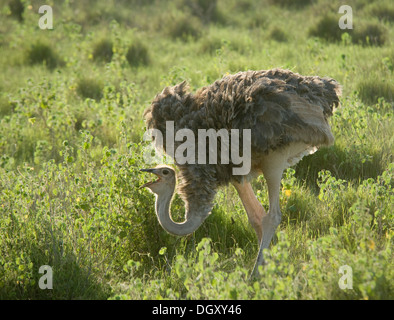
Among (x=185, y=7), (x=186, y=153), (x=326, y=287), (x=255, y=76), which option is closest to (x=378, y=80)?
(x=255, y=76)

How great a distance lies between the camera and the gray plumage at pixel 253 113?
461 centimetres

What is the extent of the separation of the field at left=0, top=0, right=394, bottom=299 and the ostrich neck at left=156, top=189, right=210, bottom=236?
223 millimetres

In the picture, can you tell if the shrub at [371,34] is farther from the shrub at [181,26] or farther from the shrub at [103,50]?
the shrub at [103,50]

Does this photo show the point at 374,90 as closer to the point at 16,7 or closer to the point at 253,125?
the point at 253,125

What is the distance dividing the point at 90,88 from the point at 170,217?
4957mm

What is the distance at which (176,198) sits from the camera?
5.53 m

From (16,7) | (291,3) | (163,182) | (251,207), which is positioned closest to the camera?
(163,182)

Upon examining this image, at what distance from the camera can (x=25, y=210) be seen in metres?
4.91

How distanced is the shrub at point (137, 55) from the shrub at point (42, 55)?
1272 mm

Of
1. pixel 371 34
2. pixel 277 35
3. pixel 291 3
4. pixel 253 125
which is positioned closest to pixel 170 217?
pixel 253 125

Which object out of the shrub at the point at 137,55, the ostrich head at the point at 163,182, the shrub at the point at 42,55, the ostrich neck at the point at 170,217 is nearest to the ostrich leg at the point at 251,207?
the ostrich neck at the point at 170,217

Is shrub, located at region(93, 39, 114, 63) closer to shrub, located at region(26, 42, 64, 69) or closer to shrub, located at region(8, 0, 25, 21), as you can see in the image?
shrub, located at region(26, 42, 64, 69)
